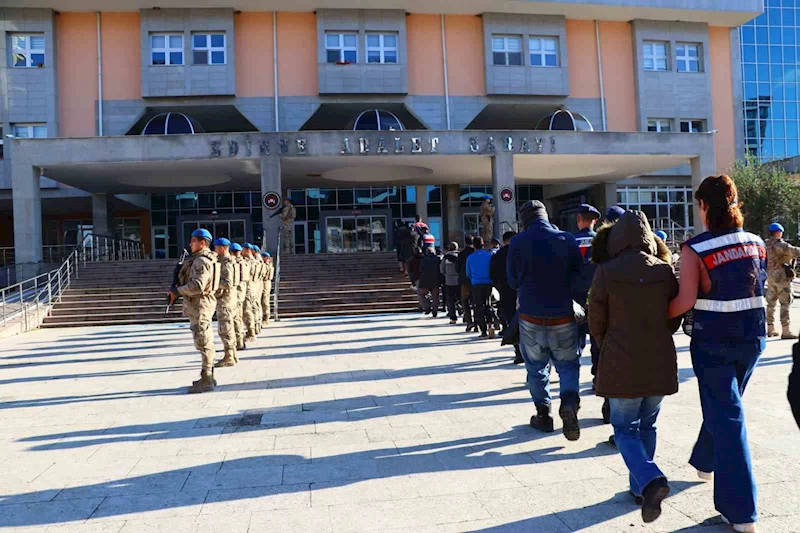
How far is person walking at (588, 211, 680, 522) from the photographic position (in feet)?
11.4

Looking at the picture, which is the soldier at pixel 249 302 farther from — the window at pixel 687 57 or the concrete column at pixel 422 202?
the window at pixel 687 57

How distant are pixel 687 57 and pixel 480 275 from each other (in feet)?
90.0

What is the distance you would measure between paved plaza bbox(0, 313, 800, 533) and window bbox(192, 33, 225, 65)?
22440 mm

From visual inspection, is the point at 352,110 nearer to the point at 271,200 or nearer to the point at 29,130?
the point at 271,200

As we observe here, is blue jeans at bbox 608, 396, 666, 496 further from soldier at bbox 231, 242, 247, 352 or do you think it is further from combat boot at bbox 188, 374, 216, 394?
soldier at bbox 231, 242, 247, 352

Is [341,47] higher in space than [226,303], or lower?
higher

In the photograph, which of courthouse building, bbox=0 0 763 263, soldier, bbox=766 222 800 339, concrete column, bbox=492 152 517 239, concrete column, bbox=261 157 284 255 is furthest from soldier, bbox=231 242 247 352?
concrete column, bbox=492 152 517 239

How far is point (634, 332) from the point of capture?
11.5 ft

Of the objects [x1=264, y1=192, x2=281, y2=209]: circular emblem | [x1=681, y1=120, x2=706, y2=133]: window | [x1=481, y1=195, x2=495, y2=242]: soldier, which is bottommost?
[x1=481, y1=195, x2=495, y2=242]: soldier

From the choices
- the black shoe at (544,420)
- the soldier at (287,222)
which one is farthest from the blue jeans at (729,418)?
the soldier at (287,222)

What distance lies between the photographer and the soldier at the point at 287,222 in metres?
21.6

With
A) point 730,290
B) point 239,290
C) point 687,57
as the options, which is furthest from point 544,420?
point 687,57

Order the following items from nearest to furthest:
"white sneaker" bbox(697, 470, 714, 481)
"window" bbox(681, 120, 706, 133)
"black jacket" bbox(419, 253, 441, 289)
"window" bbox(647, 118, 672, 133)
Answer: "white sneaker" bbox(697, 470, 714, 481)
"black jacket" bbox(419, 253, 441, 289)
"window" bbox(647, 118, 672, 133)
"window" bbox(681, 120, 706, 133)

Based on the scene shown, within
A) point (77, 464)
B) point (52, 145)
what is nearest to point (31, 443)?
point (77, 464)
